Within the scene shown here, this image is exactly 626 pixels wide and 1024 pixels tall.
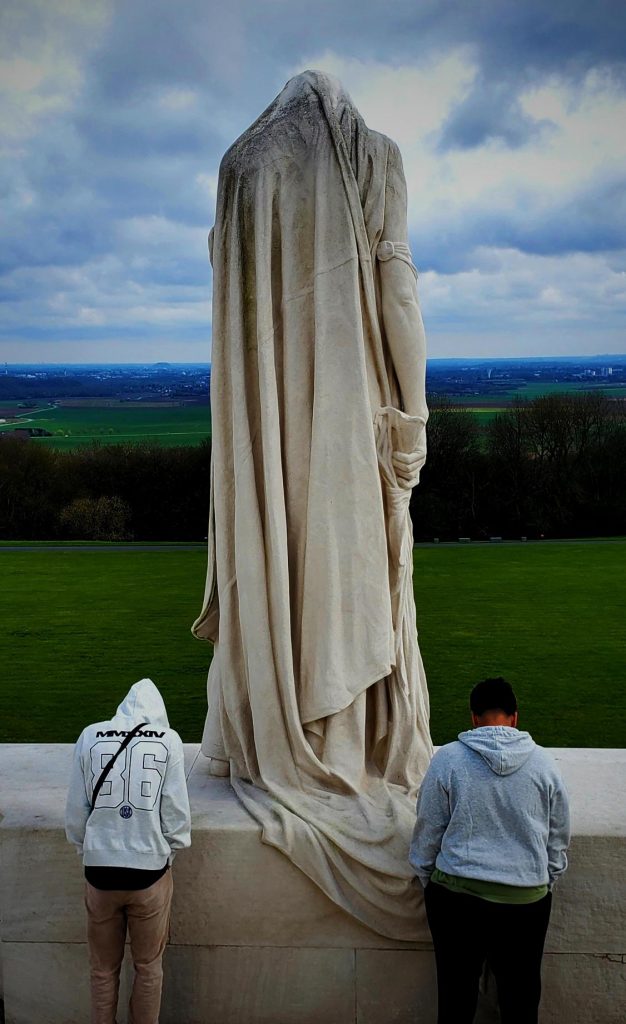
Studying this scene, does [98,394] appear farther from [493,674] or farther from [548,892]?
[548,892]

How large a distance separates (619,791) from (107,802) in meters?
2.42

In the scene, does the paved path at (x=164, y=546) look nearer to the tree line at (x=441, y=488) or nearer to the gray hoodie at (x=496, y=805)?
the tree line at (x=441, y=488)

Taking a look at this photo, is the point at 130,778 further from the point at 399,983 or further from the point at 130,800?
the point at 399,983

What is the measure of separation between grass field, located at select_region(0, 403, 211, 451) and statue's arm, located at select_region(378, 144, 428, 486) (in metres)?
36.2

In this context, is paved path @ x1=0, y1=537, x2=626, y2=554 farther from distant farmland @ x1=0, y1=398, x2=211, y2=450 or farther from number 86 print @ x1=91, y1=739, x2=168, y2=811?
number 86 print @ x1=91, y1=739, x2=168, y2=811

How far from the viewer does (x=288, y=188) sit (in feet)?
14.7

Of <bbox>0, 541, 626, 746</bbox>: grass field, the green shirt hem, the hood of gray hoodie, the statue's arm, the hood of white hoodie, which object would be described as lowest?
<bbox>0, 541, 626, 746</bbox>: grass field

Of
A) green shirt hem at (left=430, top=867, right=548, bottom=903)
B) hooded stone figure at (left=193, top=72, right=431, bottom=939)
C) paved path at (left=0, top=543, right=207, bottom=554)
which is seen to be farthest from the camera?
paved path at (left=0, top=543, right=207, bottom=554)

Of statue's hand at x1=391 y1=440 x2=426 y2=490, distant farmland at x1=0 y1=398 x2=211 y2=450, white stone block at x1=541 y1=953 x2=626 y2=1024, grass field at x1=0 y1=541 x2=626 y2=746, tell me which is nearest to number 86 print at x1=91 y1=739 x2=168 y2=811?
statue's hand at x1=391 y1=440 x2=426 y2=490

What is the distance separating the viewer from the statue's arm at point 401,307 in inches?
178

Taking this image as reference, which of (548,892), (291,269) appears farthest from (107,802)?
(291,269)

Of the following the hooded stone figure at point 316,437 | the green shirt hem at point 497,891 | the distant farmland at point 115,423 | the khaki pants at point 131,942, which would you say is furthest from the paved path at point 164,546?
the green shirt hem at point 497,891

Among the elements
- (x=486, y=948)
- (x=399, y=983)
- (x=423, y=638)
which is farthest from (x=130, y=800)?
(x=423, y=638)

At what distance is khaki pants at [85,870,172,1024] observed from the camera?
3752 mm
